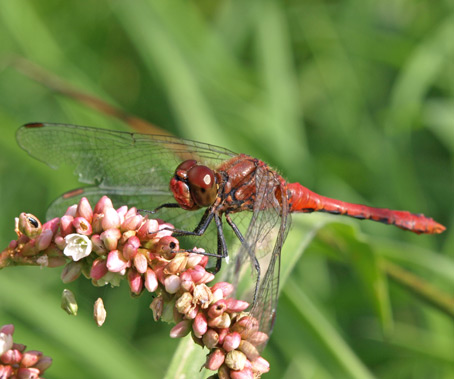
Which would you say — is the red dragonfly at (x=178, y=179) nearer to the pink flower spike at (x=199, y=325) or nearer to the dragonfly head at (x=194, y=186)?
the dragonfly head at (x=194, y=186)

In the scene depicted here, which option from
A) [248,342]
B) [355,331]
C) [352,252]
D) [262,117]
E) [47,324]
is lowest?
[248,342]

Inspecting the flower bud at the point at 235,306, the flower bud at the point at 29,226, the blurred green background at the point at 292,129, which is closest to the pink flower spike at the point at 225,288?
the flower bud at the point at 235,306

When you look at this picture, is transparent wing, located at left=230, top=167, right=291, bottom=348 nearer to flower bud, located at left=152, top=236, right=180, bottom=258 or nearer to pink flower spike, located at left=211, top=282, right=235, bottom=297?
pink flower spike, located at left=211, top=282, right=235, bottom=297

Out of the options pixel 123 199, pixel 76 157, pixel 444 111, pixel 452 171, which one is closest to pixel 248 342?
pixel 123 199

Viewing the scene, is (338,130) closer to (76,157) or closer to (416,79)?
(416,79)

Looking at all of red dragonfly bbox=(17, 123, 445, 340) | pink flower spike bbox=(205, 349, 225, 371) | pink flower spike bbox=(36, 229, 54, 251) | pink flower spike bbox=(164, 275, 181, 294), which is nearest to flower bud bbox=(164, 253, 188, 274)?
pink flower spike bbox=(164, 275, 181, 294)

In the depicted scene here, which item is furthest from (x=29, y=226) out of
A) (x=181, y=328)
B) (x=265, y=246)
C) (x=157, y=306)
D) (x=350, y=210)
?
(x=350, y=210)

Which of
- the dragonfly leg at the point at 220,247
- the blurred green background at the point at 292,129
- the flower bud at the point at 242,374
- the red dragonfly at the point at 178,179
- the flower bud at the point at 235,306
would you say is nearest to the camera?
the flower bud at the point at 242,374
